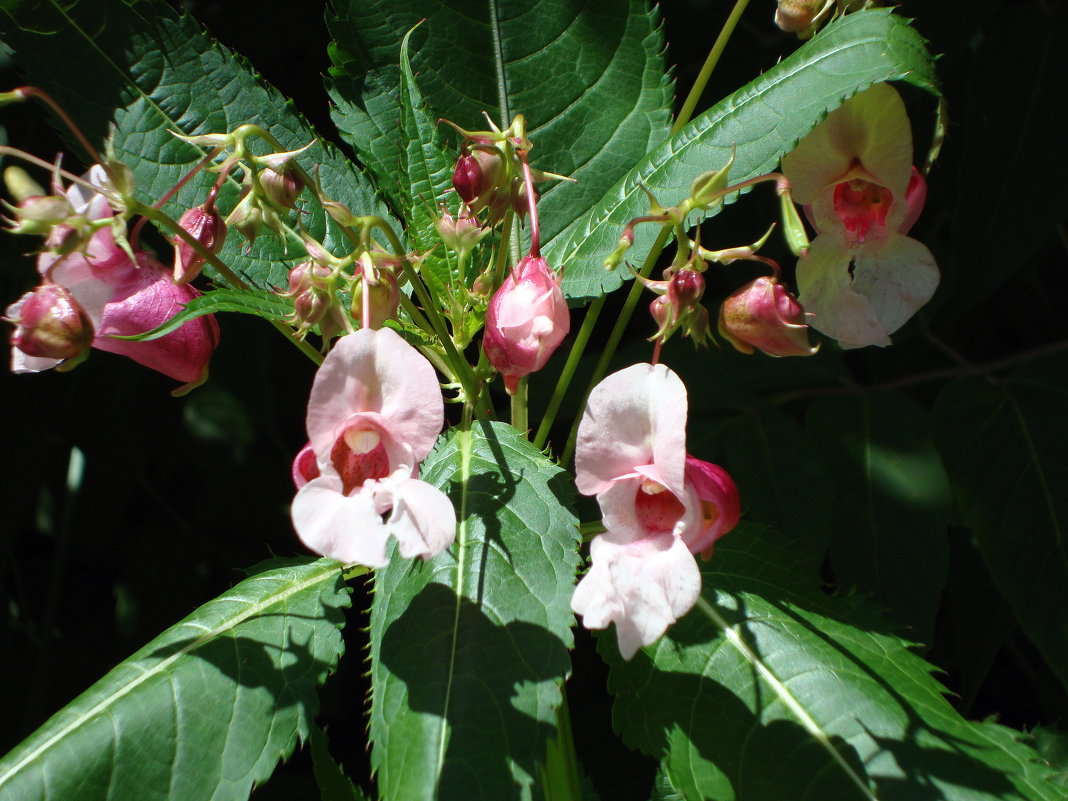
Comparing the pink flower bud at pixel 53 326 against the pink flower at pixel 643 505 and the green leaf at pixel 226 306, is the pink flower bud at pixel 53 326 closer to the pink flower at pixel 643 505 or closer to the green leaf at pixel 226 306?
the green leaf at pixel 226 306

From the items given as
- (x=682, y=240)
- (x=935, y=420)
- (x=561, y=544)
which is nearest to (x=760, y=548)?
(x=561, y=544)

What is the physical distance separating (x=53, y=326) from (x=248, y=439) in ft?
4.18

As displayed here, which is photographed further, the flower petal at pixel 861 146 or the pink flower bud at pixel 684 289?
the flower petal at pixel 861 146

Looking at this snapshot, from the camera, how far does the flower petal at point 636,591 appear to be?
2.49ft

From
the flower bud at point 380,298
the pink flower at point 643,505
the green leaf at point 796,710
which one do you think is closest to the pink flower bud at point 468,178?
the flower bud at point 380,298

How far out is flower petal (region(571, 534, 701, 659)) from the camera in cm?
76

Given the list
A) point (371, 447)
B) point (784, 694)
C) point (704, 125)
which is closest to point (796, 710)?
point (784, 694)

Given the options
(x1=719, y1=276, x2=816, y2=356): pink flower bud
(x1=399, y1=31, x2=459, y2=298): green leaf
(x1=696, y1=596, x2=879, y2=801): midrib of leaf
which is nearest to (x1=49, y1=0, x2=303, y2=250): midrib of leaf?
(x1=399, y1=31, x2=459, y2=298): green leaf

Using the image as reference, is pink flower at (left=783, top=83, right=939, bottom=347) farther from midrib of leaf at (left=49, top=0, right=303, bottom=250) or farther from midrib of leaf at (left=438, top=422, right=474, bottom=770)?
midrib of leaf at (left=49, top=0, right=303, bottom=250)

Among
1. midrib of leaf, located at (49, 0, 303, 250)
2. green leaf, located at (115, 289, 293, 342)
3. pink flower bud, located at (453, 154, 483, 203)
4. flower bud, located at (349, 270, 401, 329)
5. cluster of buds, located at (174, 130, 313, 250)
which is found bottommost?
green leaf, located at (115, 289, 293, 342)

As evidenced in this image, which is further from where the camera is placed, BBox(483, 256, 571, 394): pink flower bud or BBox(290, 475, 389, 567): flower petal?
BBox(483, 256, 571, 394): pink flower bud

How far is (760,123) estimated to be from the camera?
0.95 meters

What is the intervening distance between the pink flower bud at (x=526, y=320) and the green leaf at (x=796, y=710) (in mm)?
317

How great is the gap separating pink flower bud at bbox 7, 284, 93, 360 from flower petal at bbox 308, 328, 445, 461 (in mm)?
206
